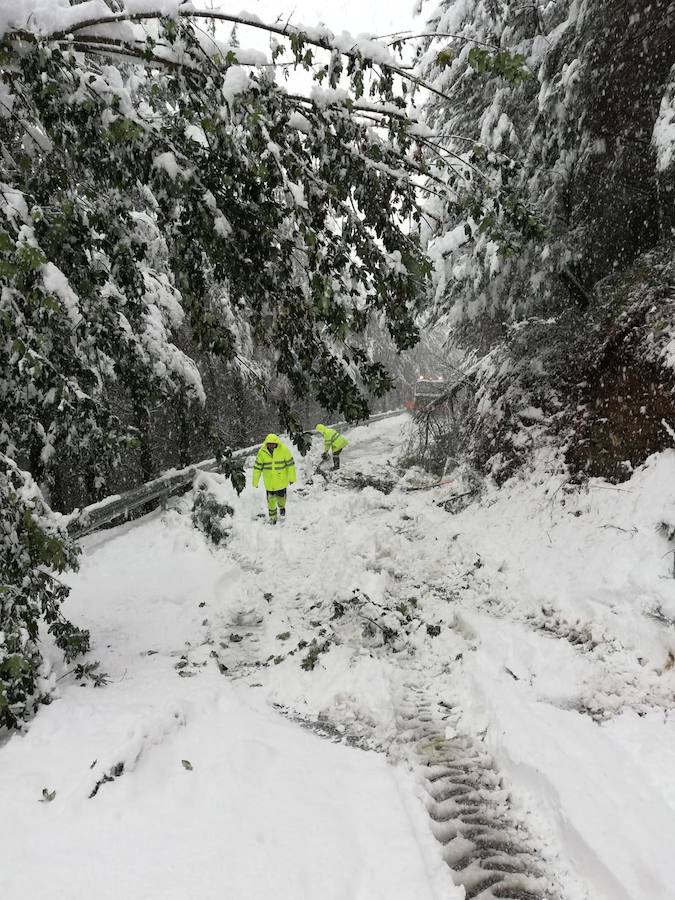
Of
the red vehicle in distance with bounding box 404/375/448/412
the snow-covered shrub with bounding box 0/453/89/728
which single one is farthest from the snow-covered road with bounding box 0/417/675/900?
the red vehicle in distance with bounding box 404/375/448/412

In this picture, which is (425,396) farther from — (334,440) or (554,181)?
(554,181)

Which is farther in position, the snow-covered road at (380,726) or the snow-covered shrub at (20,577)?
the snow-covered shrub at (20,577)

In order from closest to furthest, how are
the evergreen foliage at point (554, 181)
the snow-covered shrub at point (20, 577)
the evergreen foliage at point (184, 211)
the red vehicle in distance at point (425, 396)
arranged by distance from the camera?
1. the evergreen foliage at point (184, 211)
2. the snow-covered shrub at point (20, 577)
3. the evergreen foliage at point (554, 181)
4. the red vehicle in distance at point (425, 396)

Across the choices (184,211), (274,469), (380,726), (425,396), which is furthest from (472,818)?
(425,396)

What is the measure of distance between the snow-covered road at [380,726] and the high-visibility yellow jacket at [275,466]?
96.3 inches

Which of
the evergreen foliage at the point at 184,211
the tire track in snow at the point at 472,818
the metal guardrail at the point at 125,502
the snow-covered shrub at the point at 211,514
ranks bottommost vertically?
the tire track in snow at the point at 472,818

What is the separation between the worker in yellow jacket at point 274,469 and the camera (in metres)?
9.70

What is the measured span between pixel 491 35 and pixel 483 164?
242 inches

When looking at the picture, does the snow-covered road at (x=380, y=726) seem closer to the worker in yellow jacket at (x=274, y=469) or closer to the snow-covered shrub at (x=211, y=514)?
the snow-covered shrub at (x=211, y=514)

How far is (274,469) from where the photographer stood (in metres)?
9.69

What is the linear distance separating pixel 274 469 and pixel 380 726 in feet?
20.2

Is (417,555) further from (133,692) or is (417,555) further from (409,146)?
(409,146)

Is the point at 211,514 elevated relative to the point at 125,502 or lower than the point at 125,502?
lower

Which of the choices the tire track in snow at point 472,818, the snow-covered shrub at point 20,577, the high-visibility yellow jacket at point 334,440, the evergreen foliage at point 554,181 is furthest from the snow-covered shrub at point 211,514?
the tire track in snow at point 472,818
